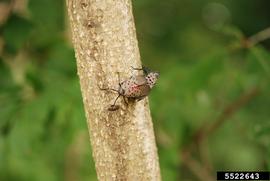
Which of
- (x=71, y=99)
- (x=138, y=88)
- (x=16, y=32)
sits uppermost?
(x=16, y=32)

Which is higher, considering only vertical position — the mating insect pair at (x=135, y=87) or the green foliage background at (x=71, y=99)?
the green foliage background at (x=71, y=99)

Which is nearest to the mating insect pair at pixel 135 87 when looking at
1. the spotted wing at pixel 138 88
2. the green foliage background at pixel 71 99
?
the spotted wing at pixel 138 88

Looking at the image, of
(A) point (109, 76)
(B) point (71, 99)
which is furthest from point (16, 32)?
(A) point (109, 76)

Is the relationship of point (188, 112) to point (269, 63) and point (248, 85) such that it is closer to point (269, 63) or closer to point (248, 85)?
point (248, 85)

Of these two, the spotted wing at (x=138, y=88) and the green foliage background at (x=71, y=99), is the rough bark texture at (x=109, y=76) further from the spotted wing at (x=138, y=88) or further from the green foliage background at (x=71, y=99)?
the green foliage background at (x=71, y=99)

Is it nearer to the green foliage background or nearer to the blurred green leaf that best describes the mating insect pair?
the green foliage background

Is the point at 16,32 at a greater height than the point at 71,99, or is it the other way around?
the point at 16,32

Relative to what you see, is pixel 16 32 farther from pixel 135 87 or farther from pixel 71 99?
pixel 135 87

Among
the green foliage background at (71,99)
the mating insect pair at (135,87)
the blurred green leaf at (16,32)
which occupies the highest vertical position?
the blurred green leaf at (16,32)

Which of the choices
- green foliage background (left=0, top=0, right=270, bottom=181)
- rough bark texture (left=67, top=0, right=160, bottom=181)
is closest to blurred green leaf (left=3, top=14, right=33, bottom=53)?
green foliage background (left=0, top=0, right=270, bottom=181)
